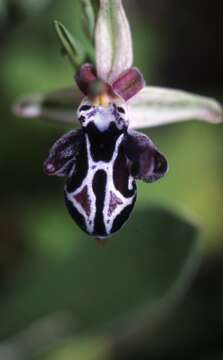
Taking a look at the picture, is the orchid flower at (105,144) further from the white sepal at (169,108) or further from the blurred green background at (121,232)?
the blurred green background at (121,232)

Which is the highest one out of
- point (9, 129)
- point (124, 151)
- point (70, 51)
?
point (9, 129)

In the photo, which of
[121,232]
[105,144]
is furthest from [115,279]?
[105,144]

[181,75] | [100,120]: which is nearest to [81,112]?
[100,120]

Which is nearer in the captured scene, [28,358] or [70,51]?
[70,51]

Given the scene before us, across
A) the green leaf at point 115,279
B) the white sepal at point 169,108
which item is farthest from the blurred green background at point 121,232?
the white sepal at point 169,108

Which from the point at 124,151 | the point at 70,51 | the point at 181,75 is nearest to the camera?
the point at 124,151

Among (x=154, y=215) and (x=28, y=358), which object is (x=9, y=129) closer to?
(x=154, y=215)

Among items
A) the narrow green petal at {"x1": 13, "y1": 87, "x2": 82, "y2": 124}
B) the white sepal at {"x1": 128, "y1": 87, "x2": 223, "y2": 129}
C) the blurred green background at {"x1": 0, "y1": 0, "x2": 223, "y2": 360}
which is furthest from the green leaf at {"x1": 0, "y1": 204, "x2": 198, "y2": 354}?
the narrow green petal at {"x1": 13, "y1": 87, "x2": 82, "y2": 124}
